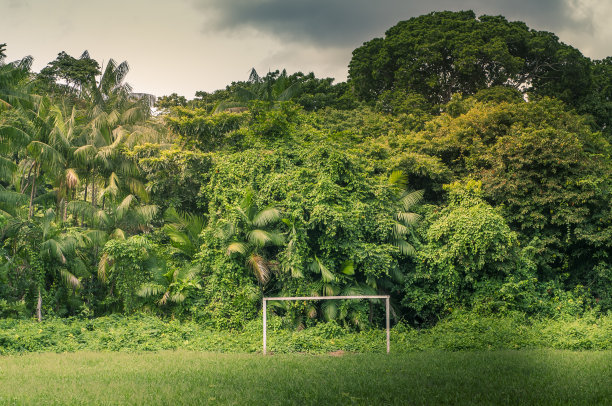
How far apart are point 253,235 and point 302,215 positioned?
161 cm

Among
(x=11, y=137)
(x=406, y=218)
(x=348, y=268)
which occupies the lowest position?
(x=348, y=268)

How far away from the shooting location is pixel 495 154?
17031 millimetres

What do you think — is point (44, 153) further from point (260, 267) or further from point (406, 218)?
point (406, 218)

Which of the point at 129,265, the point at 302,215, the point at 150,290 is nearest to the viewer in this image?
the point at 302,215

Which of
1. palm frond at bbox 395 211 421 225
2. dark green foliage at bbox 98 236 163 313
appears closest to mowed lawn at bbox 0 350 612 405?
dark green foliage at bbox 98 236 163 313

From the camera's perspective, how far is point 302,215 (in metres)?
15.8

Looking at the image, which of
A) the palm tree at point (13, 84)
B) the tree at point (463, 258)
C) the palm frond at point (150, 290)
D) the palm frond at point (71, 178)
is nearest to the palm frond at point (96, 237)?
the palm frond at point (71, 178)

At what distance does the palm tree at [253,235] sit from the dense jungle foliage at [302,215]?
6 cm

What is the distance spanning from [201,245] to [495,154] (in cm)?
1006

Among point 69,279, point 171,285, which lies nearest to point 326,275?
point 171,285

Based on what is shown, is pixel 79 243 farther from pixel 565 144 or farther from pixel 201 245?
pixel 565 144

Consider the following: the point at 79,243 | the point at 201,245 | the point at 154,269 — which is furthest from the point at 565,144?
the point at 79,243

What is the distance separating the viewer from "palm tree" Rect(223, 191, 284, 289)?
1545cm

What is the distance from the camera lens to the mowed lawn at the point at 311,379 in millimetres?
7578
